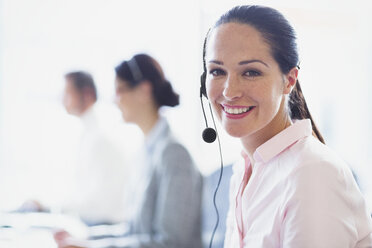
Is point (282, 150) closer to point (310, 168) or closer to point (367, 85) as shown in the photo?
point (310, 168)

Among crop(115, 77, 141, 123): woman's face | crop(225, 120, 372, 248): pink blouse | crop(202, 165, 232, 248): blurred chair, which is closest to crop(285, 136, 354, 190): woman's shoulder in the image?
crop(225, 120, 372, 248): pink blouse

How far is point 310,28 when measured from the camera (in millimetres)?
917

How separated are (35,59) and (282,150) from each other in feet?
4.65

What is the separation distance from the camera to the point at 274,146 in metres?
0.81

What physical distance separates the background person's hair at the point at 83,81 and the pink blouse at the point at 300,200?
4.27ft

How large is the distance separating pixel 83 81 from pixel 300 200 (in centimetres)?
149

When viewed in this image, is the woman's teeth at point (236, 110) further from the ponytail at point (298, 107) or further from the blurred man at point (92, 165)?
the blurred man at point (92, 165)

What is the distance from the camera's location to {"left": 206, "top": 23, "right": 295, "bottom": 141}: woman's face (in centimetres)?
78

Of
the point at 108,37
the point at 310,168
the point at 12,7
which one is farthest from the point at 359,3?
the point at 12,7

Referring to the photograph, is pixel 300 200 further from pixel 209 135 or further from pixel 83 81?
pixel 83 81

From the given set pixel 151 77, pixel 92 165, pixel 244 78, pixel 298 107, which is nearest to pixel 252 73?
pixel 244 78

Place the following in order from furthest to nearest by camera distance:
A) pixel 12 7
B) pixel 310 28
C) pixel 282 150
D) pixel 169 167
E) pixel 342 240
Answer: pixel 12 7 < pixel 169 167 < pixel 310 28 < pixel 282 150 < pixel 342 240

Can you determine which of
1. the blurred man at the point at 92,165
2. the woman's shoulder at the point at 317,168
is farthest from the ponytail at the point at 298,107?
the blurred man at the point at 92,165

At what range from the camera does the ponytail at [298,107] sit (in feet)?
2.78
